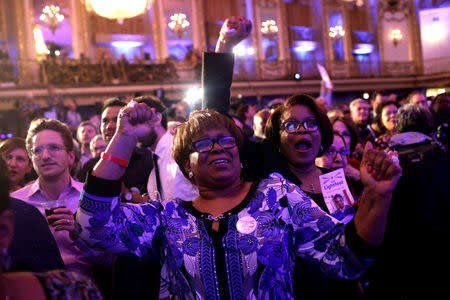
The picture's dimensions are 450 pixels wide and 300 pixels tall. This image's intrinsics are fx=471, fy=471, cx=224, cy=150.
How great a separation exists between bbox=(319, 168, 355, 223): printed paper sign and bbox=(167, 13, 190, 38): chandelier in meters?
14.6

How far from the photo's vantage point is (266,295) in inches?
59.5

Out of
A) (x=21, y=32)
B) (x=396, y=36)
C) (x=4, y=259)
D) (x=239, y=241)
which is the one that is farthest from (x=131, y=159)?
(x=396, y=36)

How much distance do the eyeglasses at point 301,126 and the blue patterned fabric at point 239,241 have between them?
63 cm

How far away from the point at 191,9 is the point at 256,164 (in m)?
16.3

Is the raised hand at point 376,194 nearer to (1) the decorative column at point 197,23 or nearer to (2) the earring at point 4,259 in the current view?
(2) the earring at point 4,259

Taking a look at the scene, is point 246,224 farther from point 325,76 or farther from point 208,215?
point 325,76

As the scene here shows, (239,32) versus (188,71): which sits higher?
(188,71)

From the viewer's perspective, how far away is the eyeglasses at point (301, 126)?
2225 millimetres

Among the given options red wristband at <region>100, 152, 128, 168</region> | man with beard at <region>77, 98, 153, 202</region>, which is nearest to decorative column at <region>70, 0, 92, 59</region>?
man with beard at <region>77, 98, 153, 202</region>

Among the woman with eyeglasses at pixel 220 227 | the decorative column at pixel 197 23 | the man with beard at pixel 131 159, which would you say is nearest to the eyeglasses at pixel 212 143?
the woman with eyeglasses at pixel 220 227

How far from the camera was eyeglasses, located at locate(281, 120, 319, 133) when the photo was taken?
222 centimetres

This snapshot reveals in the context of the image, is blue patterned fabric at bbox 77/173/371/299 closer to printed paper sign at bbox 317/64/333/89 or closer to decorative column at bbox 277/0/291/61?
printed paper sign at bbox 317/64/333/89

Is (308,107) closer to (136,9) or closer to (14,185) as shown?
(14,185)

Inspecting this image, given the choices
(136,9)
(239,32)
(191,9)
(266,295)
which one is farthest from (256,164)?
(191,9)
